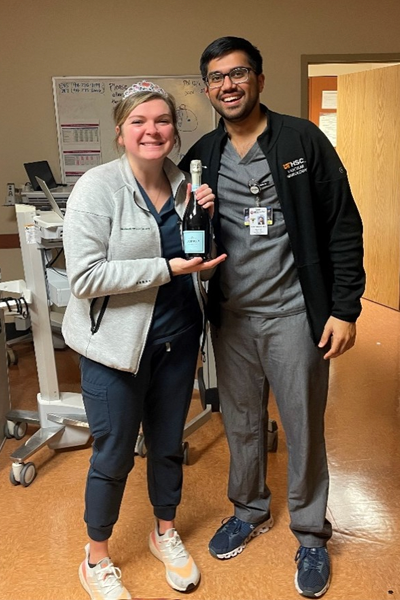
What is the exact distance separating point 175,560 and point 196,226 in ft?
3.42

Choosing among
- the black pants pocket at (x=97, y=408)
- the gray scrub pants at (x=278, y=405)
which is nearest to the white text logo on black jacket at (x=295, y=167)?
the gray scrub pants at (x=278, y=405)

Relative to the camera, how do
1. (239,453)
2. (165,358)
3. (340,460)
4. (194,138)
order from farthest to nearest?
(194,138) → (340,460) → (239,453) → (165,358)

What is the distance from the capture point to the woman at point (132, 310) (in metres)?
1.37

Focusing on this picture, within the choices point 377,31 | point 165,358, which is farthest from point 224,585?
point 377,31

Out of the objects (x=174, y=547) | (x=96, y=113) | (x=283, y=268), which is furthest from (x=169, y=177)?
(x=96, y=113)

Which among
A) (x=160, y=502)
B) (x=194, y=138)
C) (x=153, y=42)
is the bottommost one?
(x=160, y=502)

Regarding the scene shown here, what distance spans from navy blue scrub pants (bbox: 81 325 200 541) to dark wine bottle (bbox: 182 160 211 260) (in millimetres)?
275

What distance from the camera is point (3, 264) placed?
4.01 m

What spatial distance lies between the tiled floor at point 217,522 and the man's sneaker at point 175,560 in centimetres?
3

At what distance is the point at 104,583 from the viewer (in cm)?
162

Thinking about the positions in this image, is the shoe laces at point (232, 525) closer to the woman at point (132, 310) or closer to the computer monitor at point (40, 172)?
the woman at point (132, 310)

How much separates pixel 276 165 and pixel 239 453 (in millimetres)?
918

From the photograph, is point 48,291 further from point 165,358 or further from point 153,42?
point 153,42

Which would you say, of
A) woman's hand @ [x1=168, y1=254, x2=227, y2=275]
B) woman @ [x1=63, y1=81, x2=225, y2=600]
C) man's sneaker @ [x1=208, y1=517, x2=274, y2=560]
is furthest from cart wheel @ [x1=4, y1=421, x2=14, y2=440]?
woman's hand @ [x1=168, y1=254, x2=227, y2=275]
